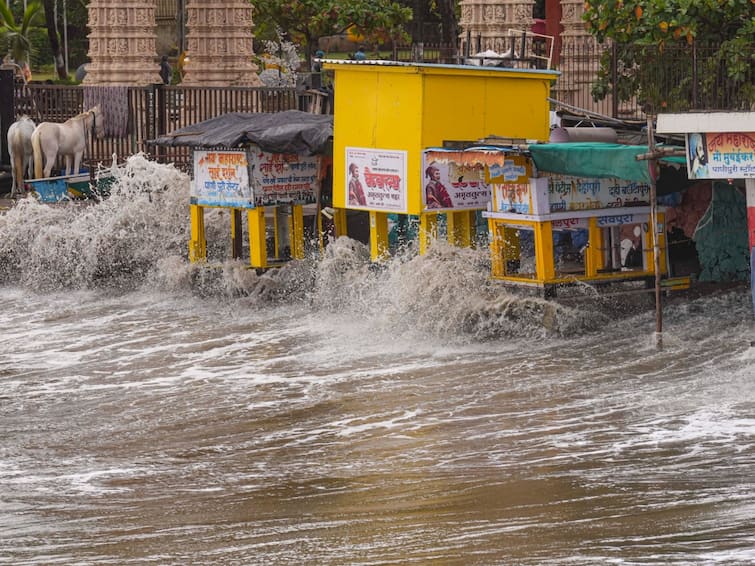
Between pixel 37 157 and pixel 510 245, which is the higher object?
pixel 37 157

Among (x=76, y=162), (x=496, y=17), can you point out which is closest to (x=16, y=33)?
(x=496, y=17)

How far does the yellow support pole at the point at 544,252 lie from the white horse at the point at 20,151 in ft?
35.2

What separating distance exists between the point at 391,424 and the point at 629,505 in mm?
2822

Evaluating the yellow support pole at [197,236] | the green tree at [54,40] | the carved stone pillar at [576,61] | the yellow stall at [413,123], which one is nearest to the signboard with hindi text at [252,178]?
the yellow support pole at [197,236]

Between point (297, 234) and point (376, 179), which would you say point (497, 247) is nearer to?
point (376, 179)

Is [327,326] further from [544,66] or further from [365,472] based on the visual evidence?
[544,66]

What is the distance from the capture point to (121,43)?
28.2 metres

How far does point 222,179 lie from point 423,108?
355 centimetres

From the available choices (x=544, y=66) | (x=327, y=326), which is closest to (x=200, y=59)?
(x=544, y=66)

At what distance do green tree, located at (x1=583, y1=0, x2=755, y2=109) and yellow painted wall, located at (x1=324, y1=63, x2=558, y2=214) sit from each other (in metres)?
2.44

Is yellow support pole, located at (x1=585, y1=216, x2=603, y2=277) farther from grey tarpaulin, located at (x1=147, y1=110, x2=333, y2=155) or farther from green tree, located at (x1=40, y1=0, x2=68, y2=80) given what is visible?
green tree, located at (x1=40, y1=0, x2=68, y2=80)

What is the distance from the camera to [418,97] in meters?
14.9

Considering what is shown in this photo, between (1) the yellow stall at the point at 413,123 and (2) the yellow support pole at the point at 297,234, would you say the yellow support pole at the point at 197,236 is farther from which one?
(1) the yellow stall at the point at 413,123

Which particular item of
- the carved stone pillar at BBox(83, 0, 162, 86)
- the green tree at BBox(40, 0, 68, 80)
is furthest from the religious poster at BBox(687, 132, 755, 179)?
the green tree at BBox(40, 0, 68, 80)
